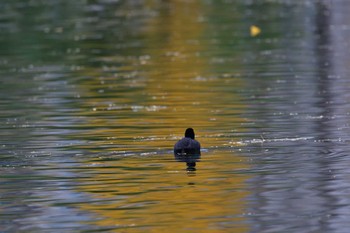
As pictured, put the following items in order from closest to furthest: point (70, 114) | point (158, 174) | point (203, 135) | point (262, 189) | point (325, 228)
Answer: point (325, 228) → point (262, 189) → point (158, 174) → point (203, 135) → point (70, 114)

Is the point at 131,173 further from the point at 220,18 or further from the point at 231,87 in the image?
the point at 220,18

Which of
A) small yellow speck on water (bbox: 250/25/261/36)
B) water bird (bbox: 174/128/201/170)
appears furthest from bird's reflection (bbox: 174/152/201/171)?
small yellow speck on water (bbox: 250/25/261/36)

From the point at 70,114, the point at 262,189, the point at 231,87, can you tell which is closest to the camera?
the point at 262,189

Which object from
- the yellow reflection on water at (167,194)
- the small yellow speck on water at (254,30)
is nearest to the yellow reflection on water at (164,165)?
the yellow reflection on water at (167,194)

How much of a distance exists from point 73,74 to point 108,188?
18515 millimetres

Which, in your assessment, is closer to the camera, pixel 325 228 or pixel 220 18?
pixel 325 228

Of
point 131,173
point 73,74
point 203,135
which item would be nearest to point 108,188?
point 131,173

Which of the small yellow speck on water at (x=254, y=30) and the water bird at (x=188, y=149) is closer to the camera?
the water bird at (x=188, y=149)

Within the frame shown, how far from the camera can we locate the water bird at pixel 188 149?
20578 millimetres

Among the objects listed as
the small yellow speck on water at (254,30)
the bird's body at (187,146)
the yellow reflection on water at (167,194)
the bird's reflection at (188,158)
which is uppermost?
the small yellow speck on water at (254,30)

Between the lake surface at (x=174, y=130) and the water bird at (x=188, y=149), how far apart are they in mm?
290

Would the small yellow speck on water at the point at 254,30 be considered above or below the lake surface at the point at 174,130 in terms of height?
above

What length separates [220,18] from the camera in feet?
199

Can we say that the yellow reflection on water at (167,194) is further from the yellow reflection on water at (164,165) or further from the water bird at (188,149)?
the water bird at (188,149)
